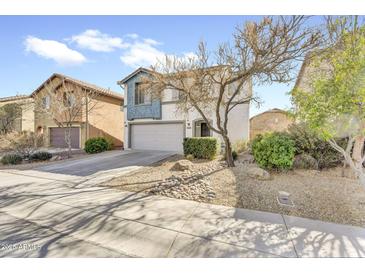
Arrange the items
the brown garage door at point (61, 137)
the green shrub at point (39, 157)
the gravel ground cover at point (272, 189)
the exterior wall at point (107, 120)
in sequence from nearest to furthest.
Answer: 1. the gravel ground cover at point (272, 189)
2. the green shrub at point (39, 157)
3. the exterior wall at point (107, 120)
4. the brown garage door at point (61, 137)

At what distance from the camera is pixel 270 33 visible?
598 cm

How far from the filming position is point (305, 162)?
6.89 m

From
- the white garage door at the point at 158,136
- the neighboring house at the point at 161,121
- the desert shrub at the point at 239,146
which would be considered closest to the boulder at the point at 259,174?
the desert shrub at the point at 239,146

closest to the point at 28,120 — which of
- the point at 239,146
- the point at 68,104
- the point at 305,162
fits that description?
the point at 68,104

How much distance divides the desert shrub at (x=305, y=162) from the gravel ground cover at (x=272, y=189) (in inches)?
11.0

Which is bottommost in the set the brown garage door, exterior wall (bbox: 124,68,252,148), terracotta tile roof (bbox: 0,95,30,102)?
the brown garage door

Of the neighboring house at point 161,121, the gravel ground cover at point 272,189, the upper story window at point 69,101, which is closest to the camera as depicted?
the gravel ground cover at point 272,189

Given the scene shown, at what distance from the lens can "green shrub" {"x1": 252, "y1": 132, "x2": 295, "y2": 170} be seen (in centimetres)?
650

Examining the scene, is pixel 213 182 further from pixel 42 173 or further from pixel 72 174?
pixel 42 173

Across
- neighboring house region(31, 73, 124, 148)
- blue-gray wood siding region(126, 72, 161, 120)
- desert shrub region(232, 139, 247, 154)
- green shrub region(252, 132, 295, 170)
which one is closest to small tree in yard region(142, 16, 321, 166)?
green shrub region(252, 132, 295, 170)

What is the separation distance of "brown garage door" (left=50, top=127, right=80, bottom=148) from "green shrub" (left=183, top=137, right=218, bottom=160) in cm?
1147

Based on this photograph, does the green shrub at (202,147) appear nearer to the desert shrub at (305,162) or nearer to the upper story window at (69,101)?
the desert shrub at (305,162)

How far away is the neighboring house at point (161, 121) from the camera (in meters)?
12.2

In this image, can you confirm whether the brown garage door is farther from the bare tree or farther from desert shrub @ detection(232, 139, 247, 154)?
desert shrub @ detection(232, 139, 247, 154)
